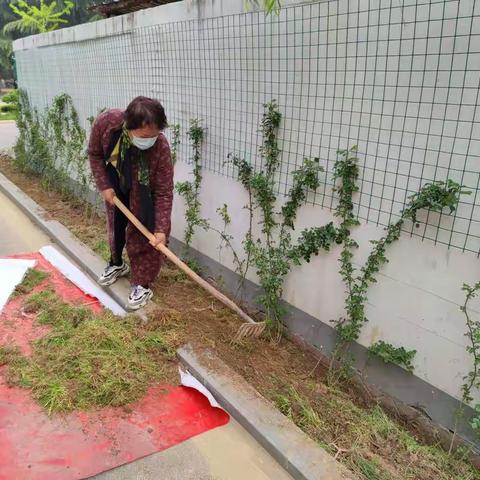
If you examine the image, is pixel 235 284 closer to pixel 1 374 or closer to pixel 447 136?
pixel 1 374

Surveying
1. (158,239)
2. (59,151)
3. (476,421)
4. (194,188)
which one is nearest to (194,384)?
(158,239)

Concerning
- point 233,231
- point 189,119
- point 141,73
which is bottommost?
point 233,231

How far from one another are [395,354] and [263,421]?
88 centimetres

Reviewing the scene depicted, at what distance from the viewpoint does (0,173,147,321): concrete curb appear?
3.81 meters

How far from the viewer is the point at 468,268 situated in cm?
232

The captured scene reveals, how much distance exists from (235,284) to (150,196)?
3.76ft

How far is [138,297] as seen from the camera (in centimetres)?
355

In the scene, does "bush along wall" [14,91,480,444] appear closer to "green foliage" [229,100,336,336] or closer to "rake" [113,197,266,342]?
"green foliage" [229,100,336,336]

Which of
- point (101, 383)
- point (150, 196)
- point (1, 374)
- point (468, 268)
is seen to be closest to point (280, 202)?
point (150, 196)

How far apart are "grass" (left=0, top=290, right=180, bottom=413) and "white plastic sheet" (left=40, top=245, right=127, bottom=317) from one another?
9.7 inches

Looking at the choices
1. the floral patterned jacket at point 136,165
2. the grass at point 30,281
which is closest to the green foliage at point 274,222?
the floral patterned jacket at point 136,165

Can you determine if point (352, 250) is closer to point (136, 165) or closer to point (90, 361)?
point (136, 165)

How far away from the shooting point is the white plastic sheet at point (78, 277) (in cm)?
364

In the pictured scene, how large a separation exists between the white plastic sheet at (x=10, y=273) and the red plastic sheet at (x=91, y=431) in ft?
3.58
